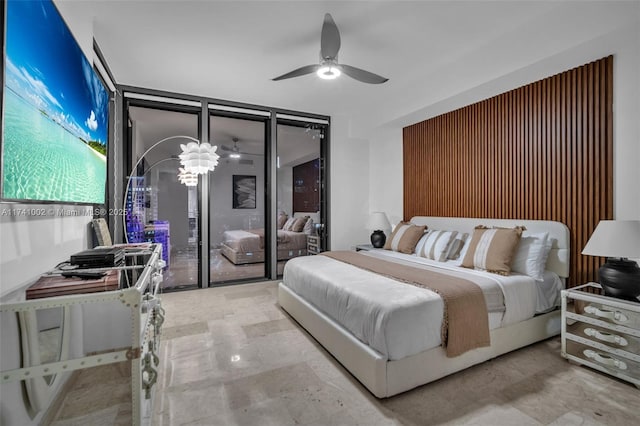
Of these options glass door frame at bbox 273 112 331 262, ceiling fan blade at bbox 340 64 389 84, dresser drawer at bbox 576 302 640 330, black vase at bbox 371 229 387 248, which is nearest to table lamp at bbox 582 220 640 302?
dresser drawer at bbox 576 302 640 330

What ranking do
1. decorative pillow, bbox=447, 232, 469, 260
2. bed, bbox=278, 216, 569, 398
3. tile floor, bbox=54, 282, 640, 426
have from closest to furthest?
tile floor, bbox=54, 282, 640, 426 → bed, bbox=278, 216, 569, 398 → decorative pillow, bbox=447, 232, 469, 260

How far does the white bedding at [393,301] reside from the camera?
190 centimetres

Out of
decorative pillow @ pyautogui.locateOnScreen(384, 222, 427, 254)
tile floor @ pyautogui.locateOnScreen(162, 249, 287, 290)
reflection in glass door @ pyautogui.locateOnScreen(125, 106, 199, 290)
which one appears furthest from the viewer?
tile floor @ pyautogui.locateOnScreen(162, 249, 287, 290)

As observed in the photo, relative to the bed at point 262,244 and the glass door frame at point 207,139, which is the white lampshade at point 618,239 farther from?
the bed at point 262,244

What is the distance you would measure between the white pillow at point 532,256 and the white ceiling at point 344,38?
63.3 inches

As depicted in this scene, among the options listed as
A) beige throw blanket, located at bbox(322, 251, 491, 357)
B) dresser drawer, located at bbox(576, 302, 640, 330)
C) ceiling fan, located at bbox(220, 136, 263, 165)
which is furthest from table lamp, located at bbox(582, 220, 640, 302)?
ceiling fan, located at bbox(220, 136, 263, 165)

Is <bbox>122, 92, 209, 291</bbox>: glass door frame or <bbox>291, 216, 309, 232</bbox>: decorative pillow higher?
<bbox>122, 92, 209, 291</bbox>: glass door frame

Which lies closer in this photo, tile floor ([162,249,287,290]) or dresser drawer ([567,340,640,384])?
dresser drawer ([567,340,640,384])

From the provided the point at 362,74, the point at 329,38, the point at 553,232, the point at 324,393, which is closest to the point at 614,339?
the point at 553,232

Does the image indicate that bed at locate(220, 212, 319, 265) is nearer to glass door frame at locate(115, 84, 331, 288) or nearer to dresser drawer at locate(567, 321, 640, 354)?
glass door frame at locate(115, 84, 331, 288)

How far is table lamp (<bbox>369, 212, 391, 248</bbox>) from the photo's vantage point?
15.4 feet

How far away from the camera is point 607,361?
6.93ft

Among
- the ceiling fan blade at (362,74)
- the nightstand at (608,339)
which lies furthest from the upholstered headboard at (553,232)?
the ceiling fan blade at (362,74)

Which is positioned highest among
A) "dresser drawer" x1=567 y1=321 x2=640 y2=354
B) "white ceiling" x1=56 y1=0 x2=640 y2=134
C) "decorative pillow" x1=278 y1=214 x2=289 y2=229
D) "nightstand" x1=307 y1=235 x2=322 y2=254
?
"white ceiling" x1=56 y1=0 x2=640 y2=134
